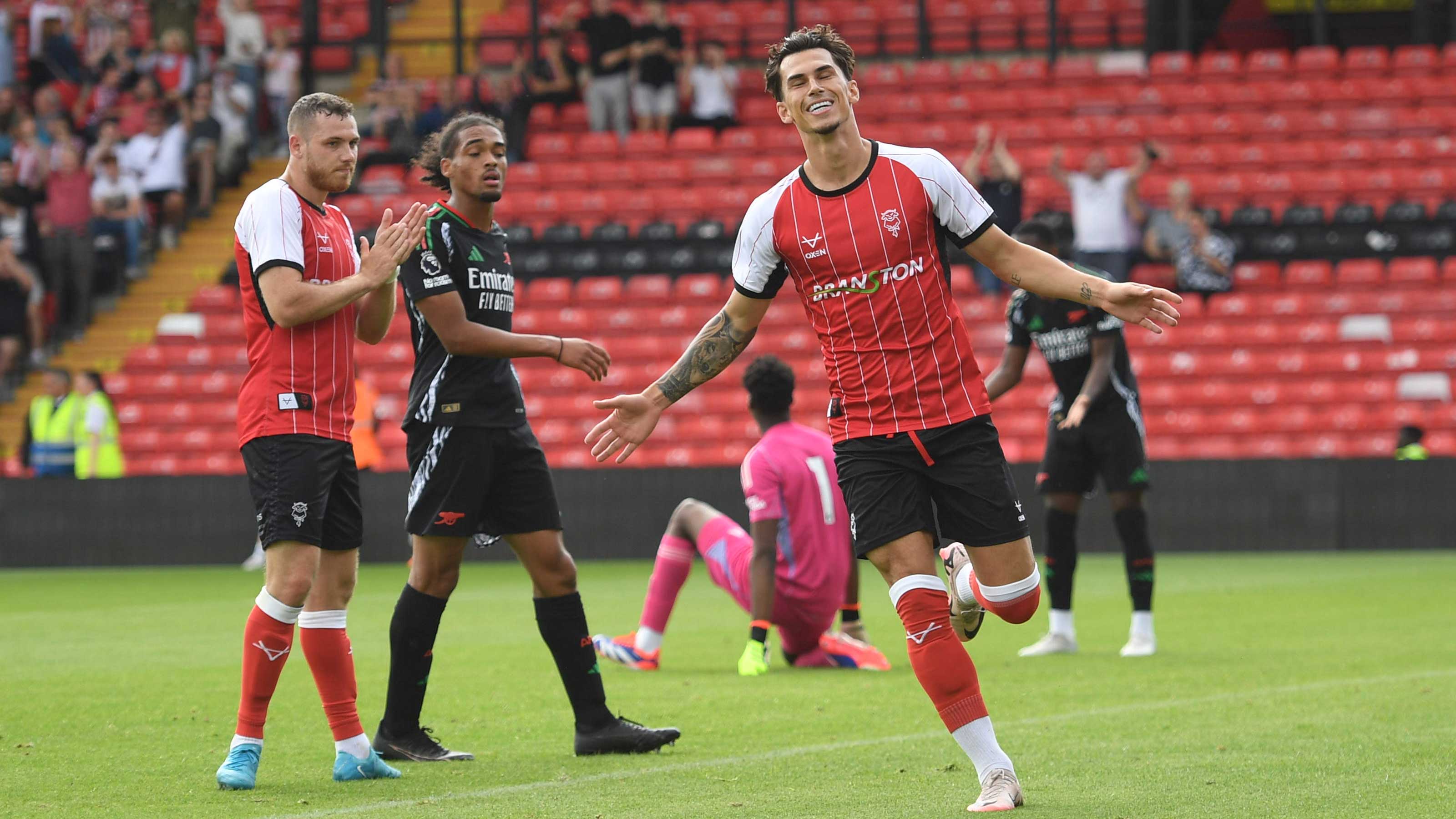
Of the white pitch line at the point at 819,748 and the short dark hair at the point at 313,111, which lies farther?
the short dark hair at the point at 313,111

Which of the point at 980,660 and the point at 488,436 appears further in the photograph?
the point at 980,660

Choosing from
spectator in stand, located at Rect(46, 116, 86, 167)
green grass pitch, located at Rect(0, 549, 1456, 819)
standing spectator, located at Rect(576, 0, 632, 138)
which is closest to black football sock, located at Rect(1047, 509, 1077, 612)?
green grass pitch, located at Rect(0, 549, 1456, 819)

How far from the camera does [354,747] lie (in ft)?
18.1

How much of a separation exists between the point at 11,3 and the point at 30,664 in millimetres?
17977

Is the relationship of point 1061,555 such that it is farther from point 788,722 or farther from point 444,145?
point 444,145

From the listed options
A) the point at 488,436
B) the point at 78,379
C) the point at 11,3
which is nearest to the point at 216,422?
the point at 78,379

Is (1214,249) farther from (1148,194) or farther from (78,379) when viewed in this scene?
(78,379)

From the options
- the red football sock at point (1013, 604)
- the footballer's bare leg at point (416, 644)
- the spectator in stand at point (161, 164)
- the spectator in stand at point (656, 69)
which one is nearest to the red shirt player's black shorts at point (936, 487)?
the red football sock at point (1013, 604)

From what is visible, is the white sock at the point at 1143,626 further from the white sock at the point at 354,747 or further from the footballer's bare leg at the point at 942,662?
the white sock at the point at 354,747

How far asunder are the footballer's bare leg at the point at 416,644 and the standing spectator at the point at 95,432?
11.5 m

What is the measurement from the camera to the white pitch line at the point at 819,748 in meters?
5.04

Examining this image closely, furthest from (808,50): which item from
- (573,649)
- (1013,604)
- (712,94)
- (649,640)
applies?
(712,94)

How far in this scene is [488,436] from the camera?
586cm

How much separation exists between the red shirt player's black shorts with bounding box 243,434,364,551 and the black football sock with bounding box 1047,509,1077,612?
15.5ft
